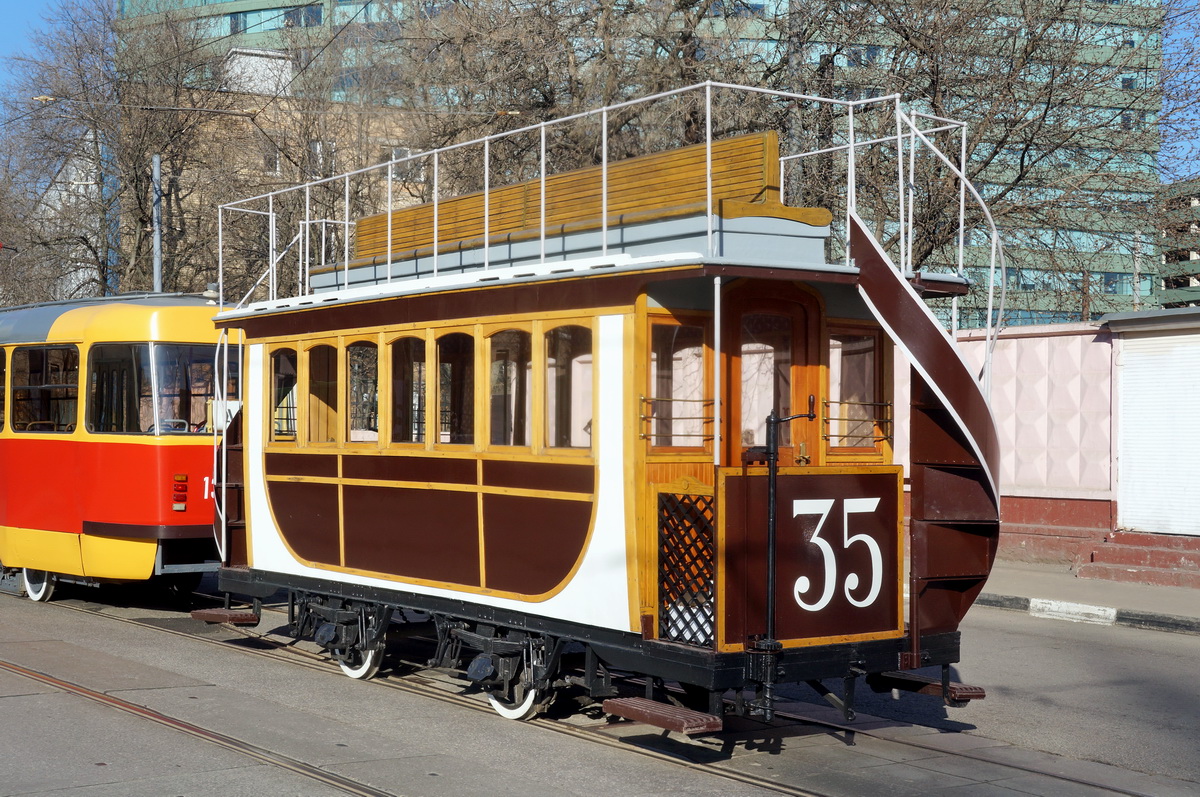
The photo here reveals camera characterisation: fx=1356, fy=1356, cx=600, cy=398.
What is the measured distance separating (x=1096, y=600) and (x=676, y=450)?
846 cm

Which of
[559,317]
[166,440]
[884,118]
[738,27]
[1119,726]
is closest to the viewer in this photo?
[559,317]

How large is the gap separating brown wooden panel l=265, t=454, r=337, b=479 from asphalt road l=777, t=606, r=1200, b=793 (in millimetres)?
3883

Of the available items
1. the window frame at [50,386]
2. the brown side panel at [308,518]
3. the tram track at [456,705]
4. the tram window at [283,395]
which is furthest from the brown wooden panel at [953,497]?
the window frame at [50,386]

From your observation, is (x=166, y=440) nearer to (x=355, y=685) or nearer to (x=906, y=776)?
(x=355, y=685)

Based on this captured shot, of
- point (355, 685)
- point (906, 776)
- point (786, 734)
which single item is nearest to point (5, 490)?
point (355, 685)

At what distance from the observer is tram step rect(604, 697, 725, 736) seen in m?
6.79

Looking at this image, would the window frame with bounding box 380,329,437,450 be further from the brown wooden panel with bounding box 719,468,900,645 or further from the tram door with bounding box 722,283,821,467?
the brown wooden panel with bounding box 719,468,900,645

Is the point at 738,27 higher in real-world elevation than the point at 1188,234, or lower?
higher

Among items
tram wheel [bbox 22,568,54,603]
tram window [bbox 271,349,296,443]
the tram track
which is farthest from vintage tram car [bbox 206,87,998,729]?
tram wheel [bbox 22,568,54,603]

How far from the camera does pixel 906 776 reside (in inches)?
284

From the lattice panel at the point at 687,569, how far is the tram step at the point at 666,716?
0.36 meters

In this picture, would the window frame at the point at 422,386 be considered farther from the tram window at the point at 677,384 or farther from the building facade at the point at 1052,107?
the building facade at the point at 1052,107

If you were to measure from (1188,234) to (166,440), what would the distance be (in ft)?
46.8

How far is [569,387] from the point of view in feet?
26.0
